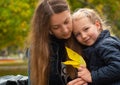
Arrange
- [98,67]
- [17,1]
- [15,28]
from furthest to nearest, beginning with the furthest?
[15,28] < [17,1] < [98,67]

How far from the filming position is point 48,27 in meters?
4.30

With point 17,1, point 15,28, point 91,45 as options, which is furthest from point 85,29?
point 15,28

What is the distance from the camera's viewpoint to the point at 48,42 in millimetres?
4359

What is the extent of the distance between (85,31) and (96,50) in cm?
22

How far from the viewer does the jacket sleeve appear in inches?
158

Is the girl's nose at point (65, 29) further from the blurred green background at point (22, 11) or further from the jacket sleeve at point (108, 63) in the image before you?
the blurred green background at point (22, 11)

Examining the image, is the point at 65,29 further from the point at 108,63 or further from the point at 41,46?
the point at 108,63

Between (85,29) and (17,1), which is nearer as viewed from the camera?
(85,29)

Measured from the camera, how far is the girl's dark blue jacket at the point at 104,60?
4.02 m

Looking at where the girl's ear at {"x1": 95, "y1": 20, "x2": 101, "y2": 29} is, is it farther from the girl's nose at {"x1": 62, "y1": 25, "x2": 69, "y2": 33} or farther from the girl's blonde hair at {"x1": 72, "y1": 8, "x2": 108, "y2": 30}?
the girl's nose at {"x1": 62, "y1": 25, "x2": 69, "y2": 33}

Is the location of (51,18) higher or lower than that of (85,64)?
higher

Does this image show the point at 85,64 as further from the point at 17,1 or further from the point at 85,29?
the point at 17,1

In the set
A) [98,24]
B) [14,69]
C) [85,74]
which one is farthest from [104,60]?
[14,69]

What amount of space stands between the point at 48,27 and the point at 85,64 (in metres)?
0.47
